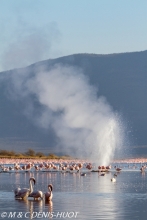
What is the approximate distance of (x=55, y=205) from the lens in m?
20.6

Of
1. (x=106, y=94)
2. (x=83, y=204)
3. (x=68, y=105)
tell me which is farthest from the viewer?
(x=106, y=94)

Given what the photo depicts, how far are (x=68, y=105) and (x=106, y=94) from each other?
385 inches

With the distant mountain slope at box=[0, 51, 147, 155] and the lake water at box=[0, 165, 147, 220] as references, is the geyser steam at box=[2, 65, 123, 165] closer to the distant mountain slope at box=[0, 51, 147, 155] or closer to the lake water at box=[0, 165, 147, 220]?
the distant mountain slope at box=[0, 51, 147, 155]

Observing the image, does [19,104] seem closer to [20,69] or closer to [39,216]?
[20,69]

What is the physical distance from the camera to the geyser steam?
320ft

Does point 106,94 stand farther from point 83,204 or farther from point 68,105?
point 83,204

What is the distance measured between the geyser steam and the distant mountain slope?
6.09 feet

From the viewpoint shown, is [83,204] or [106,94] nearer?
[83,204]

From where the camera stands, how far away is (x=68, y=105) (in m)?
108

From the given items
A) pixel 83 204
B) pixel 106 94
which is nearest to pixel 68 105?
pixel 106 94

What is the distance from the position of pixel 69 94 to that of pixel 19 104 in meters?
11.0

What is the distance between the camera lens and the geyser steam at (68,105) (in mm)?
97625

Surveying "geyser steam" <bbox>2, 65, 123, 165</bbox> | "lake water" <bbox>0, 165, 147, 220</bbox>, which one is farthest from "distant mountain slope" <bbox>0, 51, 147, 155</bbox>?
"lake water" <bbox>0, 165, 147, 220</bbox>

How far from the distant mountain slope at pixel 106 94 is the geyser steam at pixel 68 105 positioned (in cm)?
186
